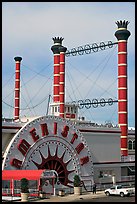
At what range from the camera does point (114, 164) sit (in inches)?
1821

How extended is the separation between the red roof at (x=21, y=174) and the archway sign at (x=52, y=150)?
32.9 inches

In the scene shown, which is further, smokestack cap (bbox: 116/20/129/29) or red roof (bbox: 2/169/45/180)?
smokestack cap (bbox: 116/20/129/29)

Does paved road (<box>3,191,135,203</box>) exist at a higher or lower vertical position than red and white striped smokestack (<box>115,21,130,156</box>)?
lower

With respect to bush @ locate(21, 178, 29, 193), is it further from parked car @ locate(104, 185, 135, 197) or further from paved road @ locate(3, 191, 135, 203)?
parked car @ locate(104, 185, 135, 197)

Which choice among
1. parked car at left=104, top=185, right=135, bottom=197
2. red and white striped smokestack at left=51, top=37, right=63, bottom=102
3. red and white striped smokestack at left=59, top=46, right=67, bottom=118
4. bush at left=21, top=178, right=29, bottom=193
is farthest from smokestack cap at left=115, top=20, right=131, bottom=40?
bush at left=21, top=178, right=29, bottom=193

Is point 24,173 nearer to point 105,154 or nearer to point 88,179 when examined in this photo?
point 88,179

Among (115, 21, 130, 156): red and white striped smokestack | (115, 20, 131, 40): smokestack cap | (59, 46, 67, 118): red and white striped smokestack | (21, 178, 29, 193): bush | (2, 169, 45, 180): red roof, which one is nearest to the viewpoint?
(21, 178, 29, 193): bush

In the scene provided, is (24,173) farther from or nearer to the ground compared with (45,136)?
nearer to the ground

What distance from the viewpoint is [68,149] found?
40.2 m

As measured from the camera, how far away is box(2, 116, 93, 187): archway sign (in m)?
36.2

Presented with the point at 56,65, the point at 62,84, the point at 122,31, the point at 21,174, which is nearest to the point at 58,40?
the point at 56,65

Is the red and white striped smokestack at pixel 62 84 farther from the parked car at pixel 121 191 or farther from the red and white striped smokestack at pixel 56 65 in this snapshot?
the parked car at pixel 121 191

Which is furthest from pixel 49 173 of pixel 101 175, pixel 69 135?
pixel 101 175

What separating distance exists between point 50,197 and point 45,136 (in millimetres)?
5959
